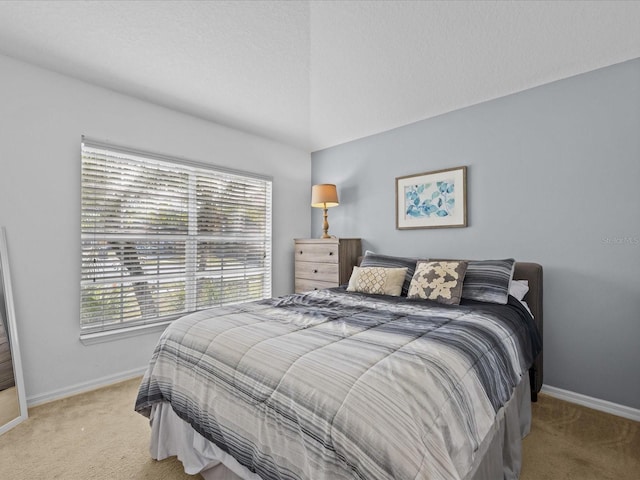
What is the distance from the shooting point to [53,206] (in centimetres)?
244

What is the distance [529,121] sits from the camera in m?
2.63

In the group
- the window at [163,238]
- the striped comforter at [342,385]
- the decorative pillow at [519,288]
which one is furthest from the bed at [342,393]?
the window at [163,238]

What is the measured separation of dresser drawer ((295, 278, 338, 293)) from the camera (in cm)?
355

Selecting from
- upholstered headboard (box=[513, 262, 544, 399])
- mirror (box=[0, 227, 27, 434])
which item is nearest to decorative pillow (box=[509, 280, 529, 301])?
upholstered headboard (box=[513, 262, 544, 399])

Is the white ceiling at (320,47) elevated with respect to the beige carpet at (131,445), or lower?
elevated

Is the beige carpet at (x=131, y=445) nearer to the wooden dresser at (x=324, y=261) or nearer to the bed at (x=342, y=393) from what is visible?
the bed at (x=342, y=393)

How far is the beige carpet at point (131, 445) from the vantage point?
1652 millimetres

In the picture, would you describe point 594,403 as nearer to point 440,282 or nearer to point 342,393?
point 440,282

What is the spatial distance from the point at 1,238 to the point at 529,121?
3935 millimetres

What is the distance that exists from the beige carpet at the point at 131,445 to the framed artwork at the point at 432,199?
1619 millimetres

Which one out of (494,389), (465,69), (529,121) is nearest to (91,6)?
(465,69)

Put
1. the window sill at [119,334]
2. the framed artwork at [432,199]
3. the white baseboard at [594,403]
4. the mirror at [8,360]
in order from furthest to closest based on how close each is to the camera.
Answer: the framed artwork at [432,199] → the window sill at [119,334] → the white baseboard at [594,403] → the mirror at [8,360]

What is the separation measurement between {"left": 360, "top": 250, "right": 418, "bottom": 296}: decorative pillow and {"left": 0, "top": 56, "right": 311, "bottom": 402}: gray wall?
2106 millimetres

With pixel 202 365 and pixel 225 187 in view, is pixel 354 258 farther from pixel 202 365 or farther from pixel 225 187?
pixel 202 365
